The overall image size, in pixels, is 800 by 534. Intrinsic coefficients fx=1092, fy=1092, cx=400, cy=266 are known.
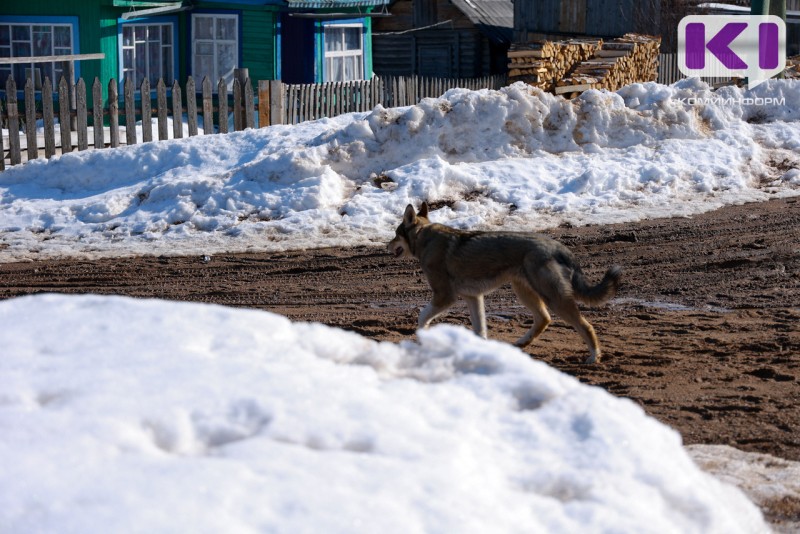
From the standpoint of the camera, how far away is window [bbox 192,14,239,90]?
26.4 metres

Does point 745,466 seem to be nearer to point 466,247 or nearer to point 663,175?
point 466,247

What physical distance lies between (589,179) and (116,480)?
1242 cm

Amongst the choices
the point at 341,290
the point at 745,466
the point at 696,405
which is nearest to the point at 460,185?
the point at 341,290

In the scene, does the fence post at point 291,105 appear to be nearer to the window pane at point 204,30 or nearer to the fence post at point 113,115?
the fence post at point 113,115

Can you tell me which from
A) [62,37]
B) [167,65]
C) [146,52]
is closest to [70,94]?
[62,37]

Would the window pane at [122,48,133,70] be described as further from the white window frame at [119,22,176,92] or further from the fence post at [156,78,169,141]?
the fence post at [156,78,169,141]

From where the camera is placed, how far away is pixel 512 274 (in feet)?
28.6

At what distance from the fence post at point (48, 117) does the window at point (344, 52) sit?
1104 centimetres

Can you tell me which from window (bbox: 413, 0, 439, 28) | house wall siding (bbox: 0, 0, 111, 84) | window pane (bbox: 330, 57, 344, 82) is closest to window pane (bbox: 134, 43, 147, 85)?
house wall siding (bbox: 0, 0, 111, 84)

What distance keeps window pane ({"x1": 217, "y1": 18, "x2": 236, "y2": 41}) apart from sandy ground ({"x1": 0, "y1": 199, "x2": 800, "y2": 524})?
14.9 m

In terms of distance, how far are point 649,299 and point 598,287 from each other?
257cm

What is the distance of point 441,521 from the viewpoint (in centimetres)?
370

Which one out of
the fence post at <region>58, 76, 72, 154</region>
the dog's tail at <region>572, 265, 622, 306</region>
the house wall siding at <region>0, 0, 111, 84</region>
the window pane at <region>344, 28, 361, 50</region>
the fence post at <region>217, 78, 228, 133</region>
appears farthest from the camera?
the window pane at <region>344, 28, 361, 50</region>

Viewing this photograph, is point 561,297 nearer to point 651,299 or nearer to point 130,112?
point 651,299
